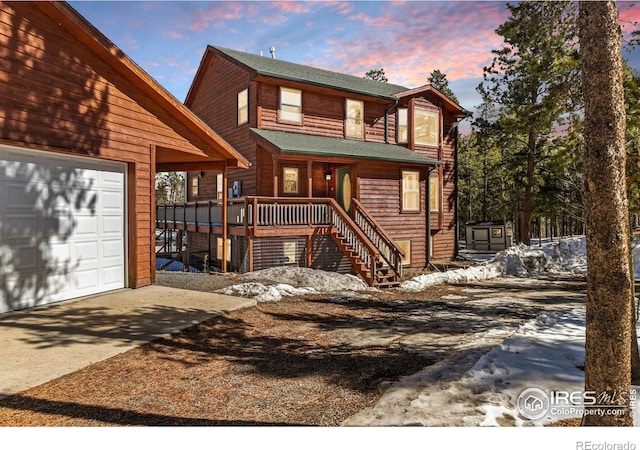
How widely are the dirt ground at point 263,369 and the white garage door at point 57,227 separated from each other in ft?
10.8

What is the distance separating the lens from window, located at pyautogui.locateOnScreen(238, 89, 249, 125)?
1638 cm

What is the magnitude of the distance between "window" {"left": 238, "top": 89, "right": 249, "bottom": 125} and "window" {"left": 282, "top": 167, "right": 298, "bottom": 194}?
9.02 feet

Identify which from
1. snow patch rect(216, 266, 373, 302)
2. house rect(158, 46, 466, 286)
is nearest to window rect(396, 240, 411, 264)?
house rect(158, 46, 466, 286)

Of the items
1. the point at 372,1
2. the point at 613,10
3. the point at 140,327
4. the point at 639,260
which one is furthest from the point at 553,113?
the point at 639,260

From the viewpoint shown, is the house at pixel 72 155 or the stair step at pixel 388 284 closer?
the house at pixel 72 155

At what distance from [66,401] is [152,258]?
5.95 metres

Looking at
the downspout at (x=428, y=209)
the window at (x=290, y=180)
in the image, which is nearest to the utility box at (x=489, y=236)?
the downspout at (x=428, y=209)

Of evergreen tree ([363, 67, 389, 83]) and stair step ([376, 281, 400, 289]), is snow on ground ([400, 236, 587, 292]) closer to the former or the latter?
stair step ([376, 281, 400, 289])

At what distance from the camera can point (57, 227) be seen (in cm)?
761

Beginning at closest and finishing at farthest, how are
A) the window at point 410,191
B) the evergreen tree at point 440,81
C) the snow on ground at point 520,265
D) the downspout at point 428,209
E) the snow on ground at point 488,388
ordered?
the snow on ground at point 488,388, the snow on ground at point 520,265, the window at point 410,191, the downspout at point 428,209, the evergreen tree at point 440,81

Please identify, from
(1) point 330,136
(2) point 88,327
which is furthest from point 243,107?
(2) point 88,327

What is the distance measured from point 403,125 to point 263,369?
1666cm

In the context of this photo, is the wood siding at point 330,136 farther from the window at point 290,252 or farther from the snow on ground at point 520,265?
the snow on ground at point 520,265

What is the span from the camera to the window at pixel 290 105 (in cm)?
1631
